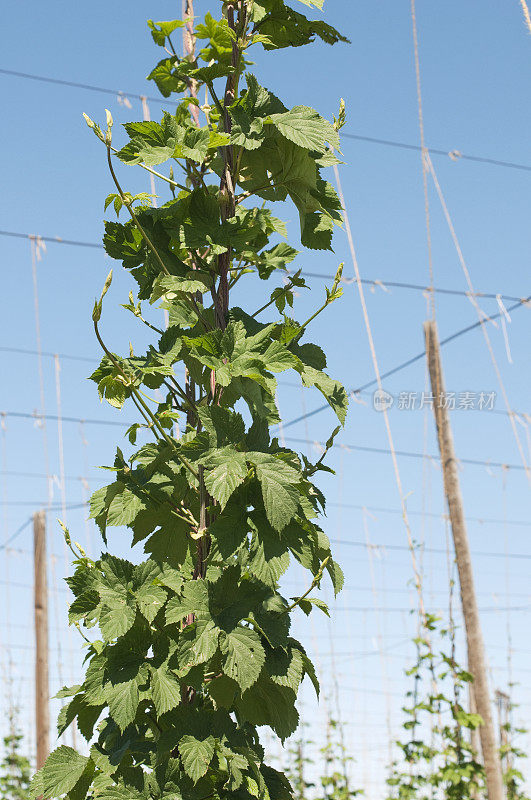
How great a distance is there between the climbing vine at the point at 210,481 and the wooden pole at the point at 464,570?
3.51m

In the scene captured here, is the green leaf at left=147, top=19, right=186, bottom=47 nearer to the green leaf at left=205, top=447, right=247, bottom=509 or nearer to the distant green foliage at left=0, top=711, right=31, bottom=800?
the green leaf at left=205, top=447, right=247, bottom=509

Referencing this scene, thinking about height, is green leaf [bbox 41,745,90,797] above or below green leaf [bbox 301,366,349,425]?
below

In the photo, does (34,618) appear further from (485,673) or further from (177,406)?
(177,406)

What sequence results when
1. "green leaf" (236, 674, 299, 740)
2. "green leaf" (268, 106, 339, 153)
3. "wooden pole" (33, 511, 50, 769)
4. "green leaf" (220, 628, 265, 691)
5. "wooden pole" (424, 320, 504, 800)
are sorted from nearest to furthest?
"green leaf" (220, 628, 265, 691) → "green leaf" (236, 674, 299, 740) → "green leaf" (268, 106, 339, 153) → "wooden pole" (424, 320, 504, 800) → "wooden pole" (33, 511, 50, 769)

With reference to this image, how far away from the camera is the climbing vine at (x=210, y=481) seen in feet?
4.14

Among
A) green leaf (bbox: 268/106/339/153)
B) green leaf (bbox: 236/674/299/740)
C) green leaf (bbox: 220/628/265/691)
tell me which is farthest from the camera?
green leaf (bbox: 268/106/339/153)

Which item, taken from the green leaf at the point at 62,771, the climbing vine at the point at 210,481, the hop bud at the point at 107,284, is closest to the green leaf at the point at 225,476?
the climbing vine at the point at 210,481

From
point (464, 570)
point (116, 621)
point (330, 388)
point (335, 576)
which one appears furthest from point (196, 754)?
point (464, 570)

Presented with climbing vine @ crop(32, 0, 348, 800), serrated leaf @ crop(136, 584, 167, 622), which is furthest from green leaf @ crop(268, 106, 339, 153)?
serrated leaf @ crop(136, 584, 167, 622)

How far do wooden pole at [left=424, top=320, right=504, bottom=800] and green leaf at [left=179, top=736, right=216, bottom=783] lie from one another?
12.1 feet

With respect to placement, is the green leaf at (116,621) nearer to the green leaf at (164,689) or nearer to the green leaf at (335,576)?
the green leaf at (164,689)

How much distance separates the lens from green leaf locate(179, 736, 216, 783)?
121 cm

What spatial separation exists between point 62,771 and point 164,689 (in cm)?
28

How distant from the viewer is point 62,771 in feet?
4.48
